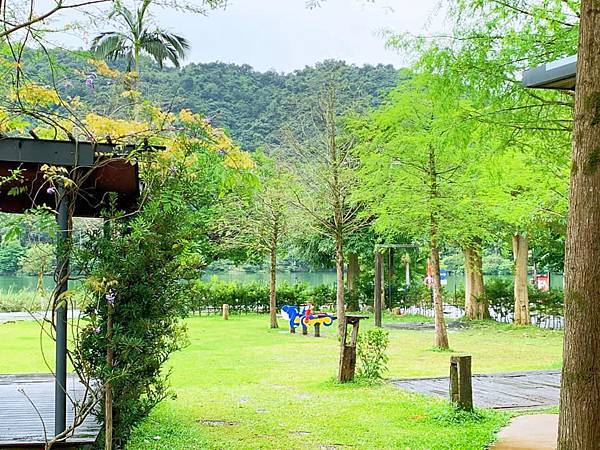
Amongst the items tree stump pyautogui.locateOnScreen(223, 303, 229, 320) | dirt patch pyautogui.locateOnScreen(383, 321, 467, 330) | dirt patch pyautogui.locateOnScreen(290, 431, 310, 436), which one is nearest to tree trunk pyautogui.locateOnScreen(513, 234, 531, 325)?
dirt patch pyautogui.locateOnScreen(383, 321, 467, 330)

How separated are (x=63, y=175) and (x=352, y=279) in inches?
858

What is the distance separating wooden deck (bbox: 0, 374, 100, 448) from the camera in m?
5.11

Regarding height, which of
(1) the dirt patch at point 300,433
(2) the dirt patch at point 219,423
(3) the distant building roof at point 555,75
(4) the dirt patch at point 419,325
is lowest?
(2) the dirt patch at point 219,423

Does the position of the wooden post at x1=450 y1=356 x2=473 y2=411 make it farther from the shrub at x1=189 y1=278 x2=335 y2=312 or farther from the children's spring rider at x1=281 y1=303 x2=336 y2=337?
the shrub at x1=189 y1=278 x2=335 y2=312

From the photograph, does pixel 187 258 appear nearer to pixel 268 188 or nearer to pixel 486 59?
pixel 486 59

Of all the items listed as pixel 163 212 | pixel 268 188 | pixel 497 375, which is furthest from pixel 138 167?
pixel 268 188

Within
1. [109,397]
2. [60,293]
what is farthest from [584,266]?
[109,397]

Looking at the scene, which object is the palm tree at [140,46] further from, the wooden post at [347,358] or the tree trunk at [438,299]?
the wooden post at [347,358]

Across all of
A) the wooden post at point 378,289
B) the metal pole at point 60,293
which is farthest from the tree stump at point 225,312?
the metal pole at point 60,293

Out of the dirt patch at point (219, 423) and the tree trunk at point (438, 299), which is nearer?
the dirt patch at point (219, 423)

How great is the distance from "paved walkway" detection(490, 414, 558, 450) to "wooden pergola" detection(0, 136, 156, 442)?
3.40 metres

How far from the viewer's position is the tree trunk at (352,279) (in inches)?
1014

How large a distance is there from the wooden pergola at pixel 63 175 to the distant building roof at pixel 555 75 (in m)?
2.70

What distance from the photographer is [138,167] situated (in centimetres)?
530
